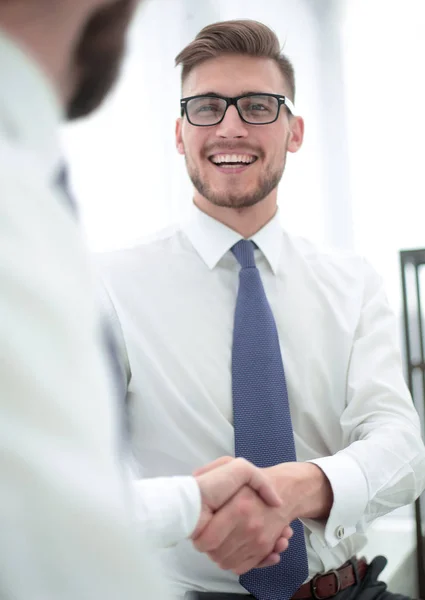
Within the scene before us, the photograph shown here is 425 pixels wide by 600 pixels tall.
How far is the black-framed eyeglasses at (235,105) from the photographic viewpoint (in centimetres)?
131

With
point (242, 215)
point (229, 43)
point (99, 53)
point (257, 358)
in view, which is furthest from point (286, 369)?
point (99, 53)

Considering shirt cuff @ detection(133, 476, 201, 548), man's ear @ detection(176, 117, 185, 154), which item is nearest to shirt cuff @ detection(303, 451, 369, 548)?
shirt cuff @ detection(133, 476, 201, 548)

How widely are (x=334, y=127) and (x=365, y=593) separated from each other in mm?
1395

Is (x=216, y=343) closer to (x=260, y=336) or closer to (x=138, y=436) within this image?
(x=260, y=336)

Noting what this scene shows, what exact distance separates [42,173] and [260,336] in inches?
35.9

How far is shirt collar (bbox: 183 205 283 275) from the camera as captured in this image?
1221 mm

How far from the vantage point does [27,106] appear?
0.81 ft

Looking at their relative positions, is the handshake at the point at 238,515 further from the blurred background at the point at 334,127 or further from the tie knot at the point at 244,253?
the blurred background at the point at 334,127

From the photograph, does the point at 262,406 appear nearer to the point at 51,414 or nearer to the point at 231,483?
the point at 231,483

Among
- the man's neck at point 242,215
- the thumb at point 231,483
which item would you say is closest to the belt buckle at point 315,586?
the thumb at point 231,483

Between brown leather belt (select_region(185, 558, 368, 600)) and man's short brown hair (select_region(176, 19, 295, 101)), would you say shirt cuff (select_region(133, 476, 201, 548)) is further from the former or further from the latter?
man's short brown hair (select_region(176, 19, 295, 101))

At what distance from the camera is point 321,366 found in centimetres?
118

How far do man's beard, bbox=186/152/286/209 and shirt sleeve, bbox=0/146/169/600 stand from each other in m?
1.03

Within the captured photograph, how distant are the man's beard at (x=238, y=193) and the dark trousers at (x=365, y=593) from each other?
70 centimetres
